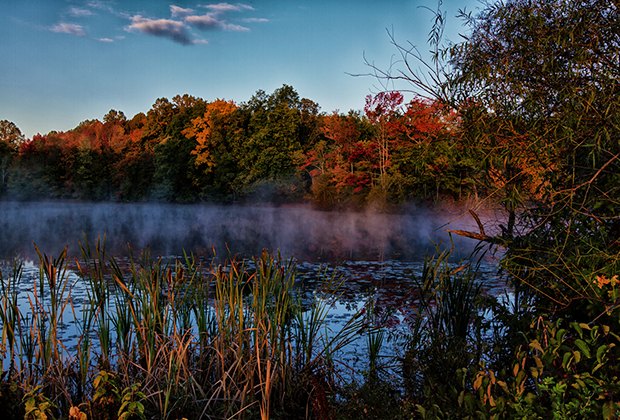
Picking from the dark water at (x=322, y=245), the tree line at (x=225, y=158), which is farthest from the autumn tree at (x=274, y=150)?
the dark water at (x=322, y=245)

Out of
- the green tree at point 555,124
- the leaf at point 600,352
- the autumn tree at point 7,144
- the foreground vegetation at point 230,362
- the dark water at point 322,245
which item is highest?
the autumn tree at point 7,144

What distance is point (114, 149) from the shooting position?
50312 millimetres

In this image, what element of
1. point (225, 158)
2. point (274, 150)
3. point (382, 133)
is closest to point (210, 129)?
point (225, 158)

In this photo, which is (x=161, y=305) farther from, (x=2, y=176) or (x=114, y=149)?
(x=2, y=176)

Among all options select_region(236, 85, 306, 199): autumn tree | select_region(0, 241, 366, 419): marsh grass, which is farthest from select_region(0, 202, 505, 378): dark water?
select_region(236, 85, 306, 199): autumn tree

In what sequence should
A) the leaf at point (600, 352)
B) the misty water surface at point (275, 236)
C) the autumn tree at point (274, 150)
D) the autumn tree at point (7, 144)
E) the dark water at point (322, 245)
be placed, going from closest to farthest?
the leaf at point (600, 352) < the dark water at point (322, 245) < the misty water surface at point (275, 236) < the autumn tree at point (274, 150) < the autumn tree at point (7, 144)

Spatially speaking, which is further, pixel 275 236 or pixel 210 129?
pixel 210 129

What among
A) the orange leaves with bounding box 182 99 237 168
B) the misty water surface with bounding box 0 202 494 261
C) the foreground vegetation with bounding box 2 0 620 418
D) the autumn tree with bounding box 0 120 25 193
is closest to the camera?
the foreground vegetation with bounding box 2 0 620 418

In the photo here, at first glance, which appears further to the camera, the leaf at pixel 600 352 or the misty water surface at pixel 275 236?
the misty water surface at pixel 275 236

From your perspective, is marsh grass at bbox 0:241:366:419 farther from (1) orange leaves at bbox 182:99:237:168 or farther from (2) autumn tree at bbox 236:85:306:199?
(1) orange leaves at bbox 182:99:237:168

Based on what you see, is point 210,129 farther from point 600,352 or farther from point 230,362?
point 600,352

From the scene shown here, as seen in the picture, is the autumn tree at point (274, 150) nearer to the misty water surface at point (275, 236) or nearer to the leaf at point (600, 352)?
the misty water surface at point (275, 236)

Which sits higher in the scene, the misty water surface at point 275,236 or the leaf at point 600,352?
the leaf at point 600,352

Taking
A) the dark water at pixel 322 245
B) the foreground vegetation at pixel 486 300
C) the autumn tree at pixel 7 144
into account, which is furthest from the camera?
the autumn tree at pixel 7 144
